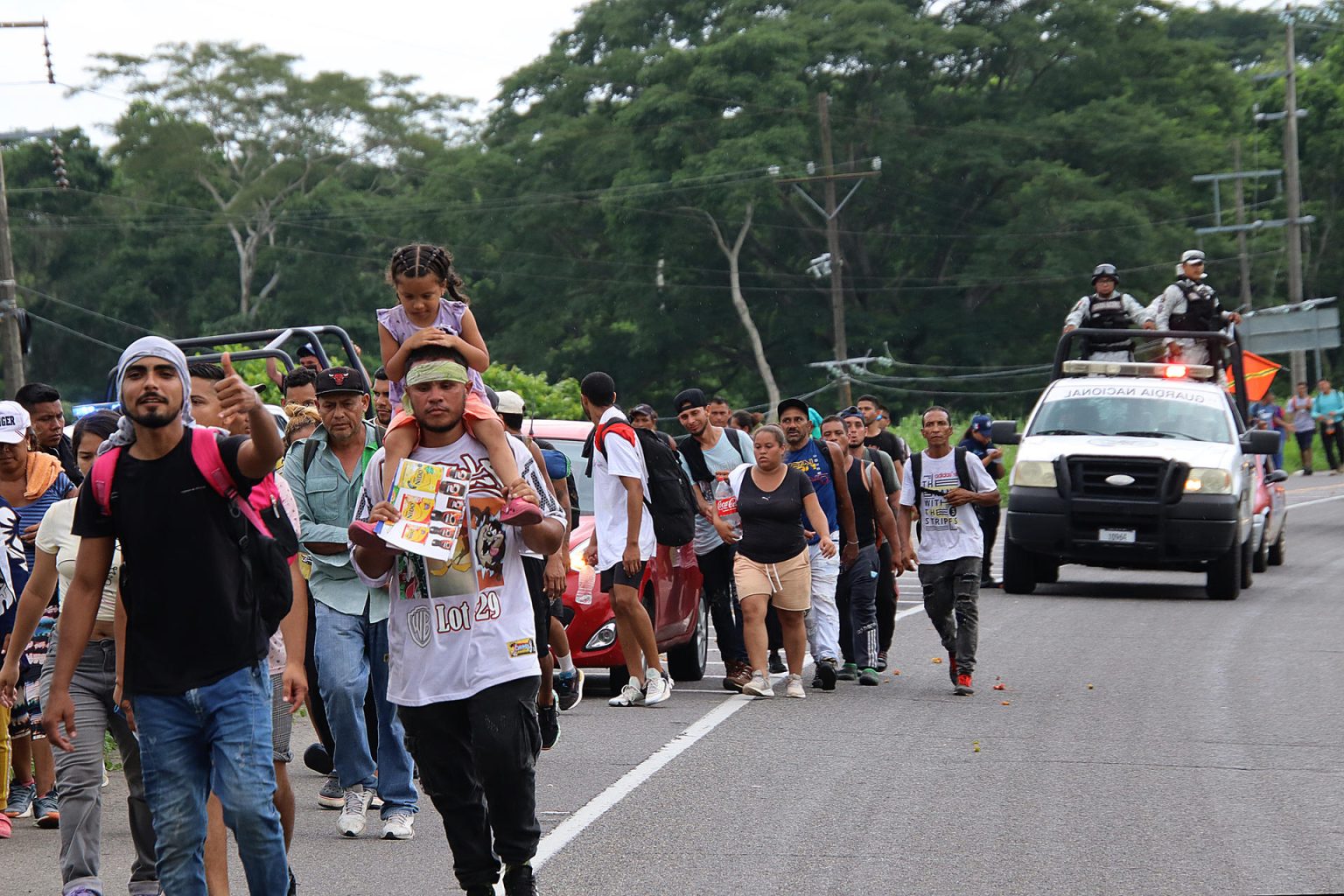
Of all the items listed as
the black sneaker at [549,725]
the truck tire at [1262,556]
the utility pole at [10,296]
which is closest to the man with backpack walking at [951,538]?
the black sneaker at [549,725]

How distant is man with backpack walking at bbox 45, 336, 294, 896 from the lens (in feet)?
17.4

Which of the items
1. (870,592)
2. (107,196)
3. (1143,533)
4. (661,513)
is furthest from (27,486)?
(107,196)

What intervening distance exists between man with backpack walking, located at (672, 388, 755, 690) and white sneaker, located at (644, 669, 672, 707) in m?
0.88

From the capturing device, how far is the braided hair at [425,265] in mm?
6934

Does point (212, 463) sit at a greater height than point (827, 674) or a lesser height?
greater

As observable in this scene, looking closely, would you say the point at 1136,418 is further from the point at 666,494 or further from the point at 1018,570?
the point at 666,494

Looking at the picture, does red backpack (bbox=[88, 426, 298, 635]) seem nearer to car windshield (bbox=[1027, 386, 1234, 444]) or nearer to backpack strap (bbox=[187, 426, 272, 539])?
backpack strap (bbox=[187, 426, 272, 539])

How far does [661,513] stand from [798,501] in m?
0.88

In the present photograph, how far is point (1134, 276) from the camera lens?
51219mm

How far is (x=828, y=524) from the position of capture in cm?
1273

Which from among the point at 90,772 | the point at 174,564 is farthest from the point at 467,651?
the point at 90,772

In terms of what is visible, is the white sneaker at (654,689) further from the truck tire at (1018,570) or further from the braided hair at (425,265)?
the truck tire at (1018,570)

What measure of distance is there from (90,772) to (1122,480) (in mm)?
14558

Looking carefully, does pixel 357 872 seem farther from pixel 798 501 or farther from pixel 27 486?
pixel 798 501
